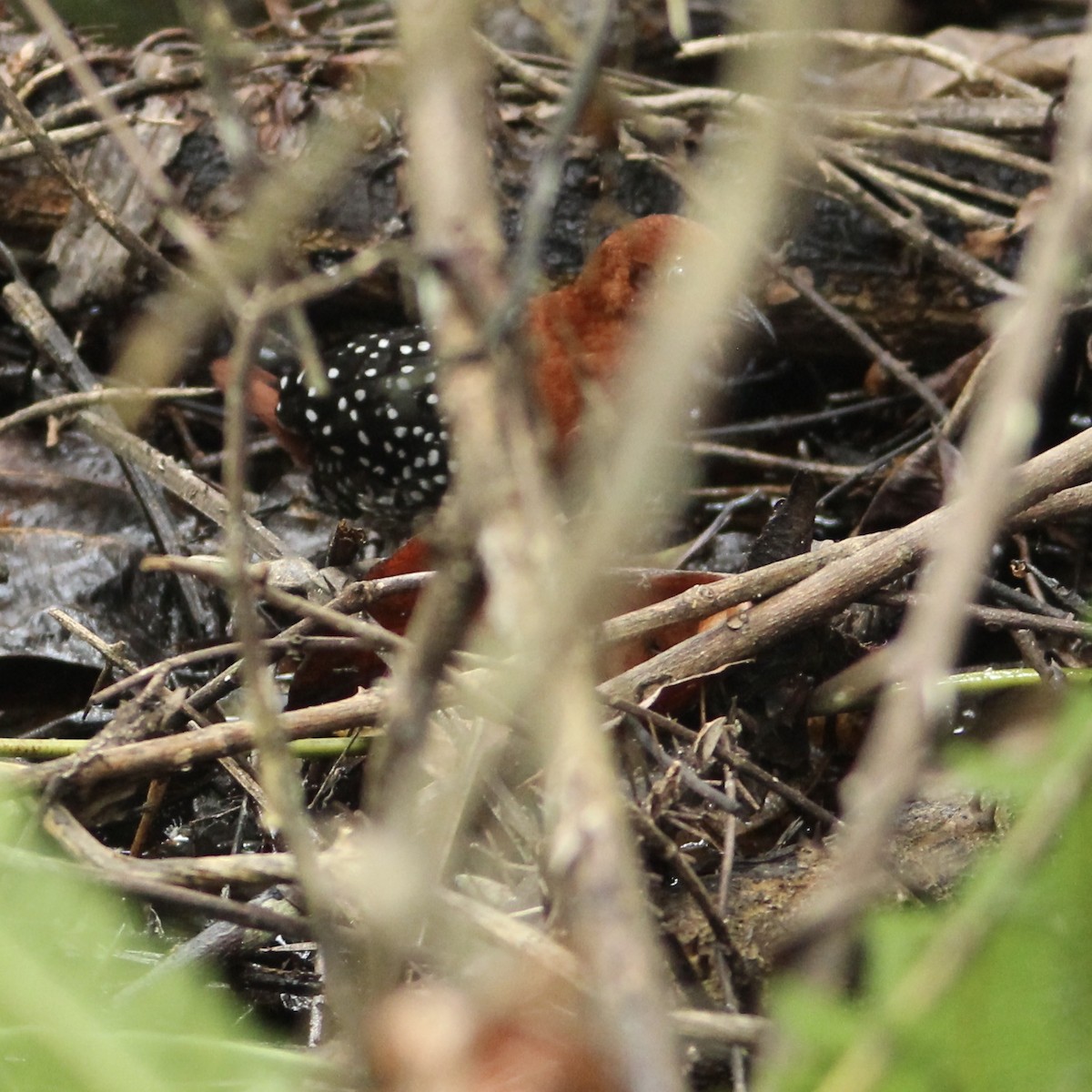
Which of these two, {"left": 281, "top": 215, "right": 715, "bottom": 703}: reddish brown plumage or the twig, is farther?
{"left": 281, "top": 215, "right": 715, "bottom": 703}: reddish brown plumage

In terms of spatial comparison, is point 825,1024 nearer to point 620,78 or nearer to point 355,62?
point 620,78

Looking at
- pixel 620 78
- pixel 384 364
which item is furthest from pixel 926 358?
pixel 384 364

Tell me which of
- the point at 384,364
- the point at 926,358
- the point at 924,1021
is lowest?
the point at 926,358

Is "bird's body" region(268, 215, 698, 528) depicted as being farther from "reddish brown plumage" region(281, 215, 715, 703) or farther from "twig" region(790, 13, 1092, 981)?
"twig" region(790, 13, 1092, 981)

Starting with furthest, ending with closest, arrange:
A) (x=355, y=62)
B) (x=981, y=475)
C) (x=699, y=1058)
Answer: (x=355, y=62) < (x=699, y=1058) < (x=981, y=475)

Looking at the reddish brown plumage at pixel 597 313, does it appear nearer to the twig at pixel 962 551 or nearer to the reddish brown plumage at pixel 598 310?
the reddish brown plumage at pixel 598 310

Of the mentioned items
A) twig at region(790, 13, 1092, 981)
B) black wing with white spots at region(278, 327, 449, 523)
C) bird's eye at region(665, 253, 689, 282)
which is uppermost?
twig at region(790, 13, 1092, 981)

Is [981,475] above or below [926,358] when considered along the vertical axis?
above

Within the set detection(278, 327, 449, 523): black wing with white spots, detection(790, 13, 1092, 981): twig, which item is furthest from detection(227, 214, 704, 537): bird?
detection(790, 13, 1092, 981): twig
